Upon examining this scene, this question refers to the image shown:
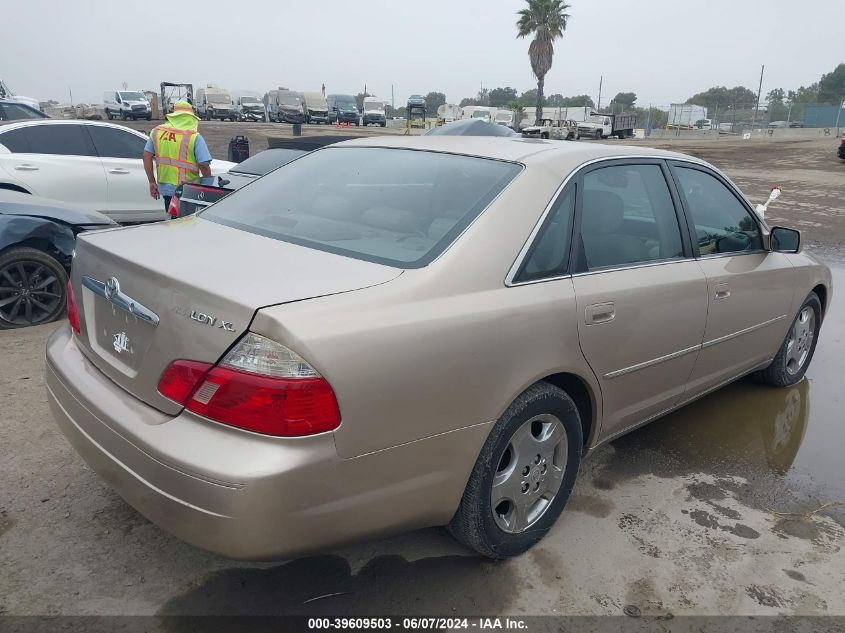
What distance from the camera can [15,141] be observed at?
7.43 meters

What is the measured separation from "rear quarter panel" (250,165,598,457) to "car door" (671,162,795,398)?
1.18 m

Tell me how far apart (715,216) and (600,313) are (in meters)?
1.48

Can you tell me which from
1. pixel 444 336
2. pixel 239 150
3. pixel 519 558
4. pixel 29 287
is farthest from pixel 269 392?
pixel 239 150

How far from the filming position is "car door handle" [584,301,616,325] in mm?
2670

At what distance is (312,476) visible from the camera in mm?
1895

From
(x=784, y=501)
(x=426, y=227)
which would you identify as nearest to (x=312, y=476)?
(x=426, y=227)

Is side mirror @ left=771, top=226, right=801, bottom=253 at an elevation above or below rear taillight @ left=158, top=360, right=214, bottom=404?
above

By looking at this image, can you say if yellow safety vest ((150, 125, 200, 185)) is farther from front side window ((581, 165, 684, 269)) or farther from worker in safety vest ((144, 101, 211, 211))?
front side window ((581, 165, 684, 269))

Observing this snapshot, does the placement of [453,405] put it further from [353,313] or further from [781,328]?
[781,328]

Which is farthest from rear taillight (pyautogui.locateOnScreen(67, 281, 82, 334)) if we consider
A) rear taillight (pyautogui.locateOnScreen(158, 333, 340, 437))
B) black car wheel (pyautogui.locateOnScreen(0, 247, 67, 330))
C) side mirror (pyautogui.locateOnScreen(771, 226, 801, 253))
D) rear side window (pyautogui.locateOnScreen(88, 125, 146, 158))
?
rear side window (pyautogui.locateOnScreen(88, 125, 146, 158))

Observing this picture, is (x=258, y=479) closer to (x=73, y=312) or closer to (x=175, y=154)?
(x=73, y=312)

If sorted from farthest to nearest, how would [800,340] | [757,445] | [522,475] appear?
[800,340] < [757,445] < [522,475]

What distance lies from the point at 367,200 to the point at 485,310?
84cm

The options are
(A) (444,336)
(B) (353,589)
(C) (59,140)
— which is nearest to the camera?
(A) (444,336)
